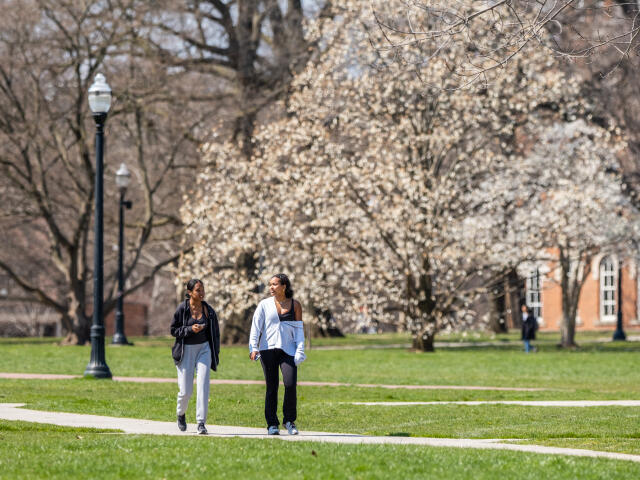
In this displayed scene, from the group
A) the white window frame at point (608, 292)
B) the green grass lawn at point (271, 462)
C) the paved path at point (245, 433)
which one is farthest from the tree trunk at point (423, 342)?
the white window frame at point (608, 292)

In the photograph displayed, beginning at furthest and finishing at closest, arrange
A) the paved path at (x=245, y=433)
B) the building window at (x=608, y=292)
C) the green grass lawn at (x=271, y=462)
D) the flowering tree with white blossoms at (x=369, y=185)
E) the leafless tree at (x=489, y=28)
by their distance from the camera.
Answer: the building window at (x=608, y=292)
the flowering tree with white blossoms at (x=369, y=185)
the leafless tree at (x=489, y=28)
the paved path at (x=245, y=433)
the green grass lawn at (x=271, y=462)

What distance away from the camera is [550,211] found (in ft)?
117

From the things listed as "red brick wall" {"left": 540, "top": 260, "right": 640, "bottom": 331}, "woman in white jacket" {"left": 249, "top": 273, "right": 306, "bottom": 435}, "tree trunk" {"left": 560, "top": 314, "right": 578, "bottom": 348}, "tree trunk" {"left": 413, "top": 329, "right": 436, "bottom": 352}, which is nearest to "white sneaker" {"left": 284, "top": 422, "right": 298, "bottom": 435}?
"woman in white jacket" {"left": 249, "top": 273, "right": 306, "bottom": 435}

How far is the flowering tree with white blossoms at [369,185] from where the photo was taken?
34.2 metres

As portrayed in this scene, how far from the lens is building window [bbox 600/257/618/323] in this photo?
64.2 m

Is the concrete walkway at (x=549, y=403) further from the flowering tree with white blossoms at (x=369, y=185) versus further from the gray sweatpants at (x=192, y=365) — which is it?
the flowering tree with white blossoms at (x=369, y=185)

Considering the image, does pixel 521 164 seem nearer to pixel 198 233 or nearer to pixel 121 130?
pixel 198 233

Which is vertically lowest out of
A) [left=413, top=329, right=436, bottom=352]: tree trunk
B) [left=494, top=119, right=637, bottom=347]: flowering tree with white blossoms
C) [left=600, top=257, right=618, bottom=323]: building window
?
[left=413, top=329, right=436, bottom=352]: tree trunk

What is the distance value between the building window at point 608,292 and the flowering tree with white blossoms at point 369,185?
28.5m

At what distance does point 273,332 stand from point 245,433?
3.92ft

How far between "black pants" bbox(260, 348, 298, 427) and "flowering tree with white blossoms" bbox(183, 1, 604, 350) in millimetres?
21141

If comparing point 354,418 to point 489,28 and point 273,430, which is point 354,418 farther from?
point 489,28

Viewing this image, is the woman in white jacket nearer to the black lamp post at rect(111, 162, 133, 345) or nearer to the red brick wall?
the black lamp post at rect(111, 162, 133, 345)

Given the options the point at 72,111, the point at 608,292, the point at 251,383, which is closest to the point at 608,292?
the point at 608,292
